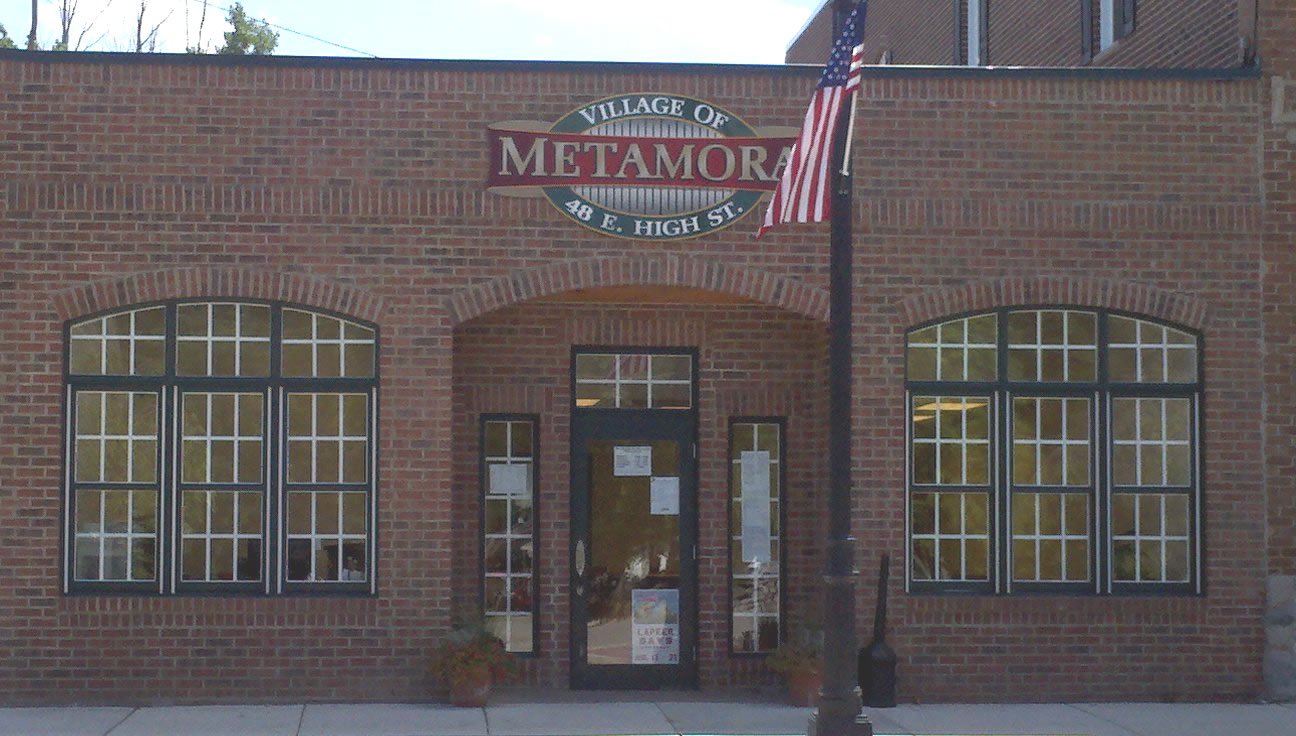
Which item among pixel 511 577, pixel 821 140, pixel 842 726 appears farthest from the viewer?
pixel 511 577

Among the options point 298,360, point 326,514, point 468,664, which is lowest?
point 468,664

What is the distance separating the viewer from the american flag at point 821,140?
1009 centimetres

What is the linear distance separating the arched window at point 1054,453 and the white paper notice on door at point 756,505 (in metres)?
1.27

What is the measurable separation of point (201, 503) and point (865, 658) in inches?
210

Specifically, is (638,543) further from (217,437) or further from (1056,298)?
(1056,298)

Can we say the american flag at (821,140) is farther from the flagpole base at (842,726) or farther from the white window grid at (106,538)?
the white window grid at (106,538)

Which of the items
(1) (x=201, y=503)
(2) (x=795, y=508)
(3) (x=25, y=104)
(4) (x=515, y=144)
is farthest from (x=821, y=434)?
(3) (x=25, y=104)

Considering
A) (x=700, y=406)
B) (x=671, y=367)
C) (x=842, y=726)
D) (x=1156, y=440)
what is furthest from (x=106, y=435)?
(x=1156, y=440)

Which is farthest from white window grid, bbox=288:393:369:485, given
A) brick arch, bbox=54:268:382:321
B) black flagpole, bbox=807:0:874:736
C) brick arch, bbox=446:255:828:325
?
black flagpole, bbox=807:0:874:736

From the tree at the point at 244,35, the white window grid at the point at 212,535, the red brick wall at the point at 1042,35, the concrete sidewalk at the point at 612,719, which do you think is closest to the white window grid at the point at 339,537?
the white window grid at the point at 212,535

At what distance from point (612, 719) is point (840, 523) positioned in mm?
2989

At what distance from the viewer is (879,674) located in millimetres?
12617

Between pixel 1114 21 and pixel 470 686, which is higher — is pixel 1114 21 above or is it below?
above

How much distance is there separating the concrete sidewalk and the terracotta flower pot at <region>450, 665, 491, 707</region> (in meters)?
0.11
